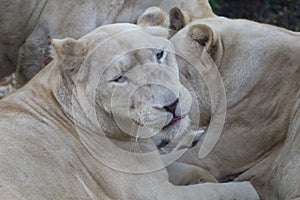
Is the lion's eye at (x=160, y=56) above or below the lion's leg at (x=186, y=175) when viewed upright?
above

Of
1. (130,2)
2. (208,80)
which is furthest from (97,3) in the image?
(208,80)

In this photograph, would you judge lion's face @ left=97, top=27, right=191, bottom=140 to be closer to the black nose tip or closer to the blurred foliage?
the black nose tip

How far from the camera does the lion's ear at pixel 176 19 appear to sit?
4777 millimetres

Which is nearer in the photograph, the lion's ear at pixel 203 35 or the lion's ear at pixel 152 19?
the lion's ear at pixel 152 19

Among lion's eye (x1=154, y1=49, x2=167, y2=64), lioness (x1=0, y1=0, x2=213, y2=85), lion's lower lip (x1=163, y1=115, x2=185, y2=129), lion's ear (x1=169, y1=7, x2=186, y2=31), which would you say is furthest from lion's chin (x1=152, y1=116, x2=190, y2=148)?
lioness (x1=0, y1=0, x2=213, y2=85)

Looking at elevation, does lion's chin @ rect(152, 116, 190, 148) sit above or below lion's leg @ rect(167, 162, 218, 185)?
above

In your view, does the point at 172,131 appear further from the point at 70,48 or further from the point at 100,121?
the point at 70,48

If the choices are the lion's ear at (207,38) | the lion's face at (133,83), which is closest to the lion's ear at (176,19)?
the lion's ear at (207,38)

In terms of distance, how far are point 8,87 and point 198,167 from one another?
9.28 feet

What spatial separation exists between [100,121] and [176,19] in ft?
2.89

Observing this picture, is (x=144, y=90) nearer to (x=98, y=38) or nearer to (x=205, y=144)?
(x=98, y=38)

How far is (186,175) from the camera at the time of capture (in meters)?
4.57

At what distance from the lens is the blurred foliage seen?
8.52 metres

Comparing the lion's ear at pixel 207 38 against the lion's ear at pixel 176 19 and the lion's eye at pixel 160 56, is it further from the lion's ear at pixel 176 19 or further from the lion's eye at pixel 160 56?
the lion's eye at pixel 160 56
